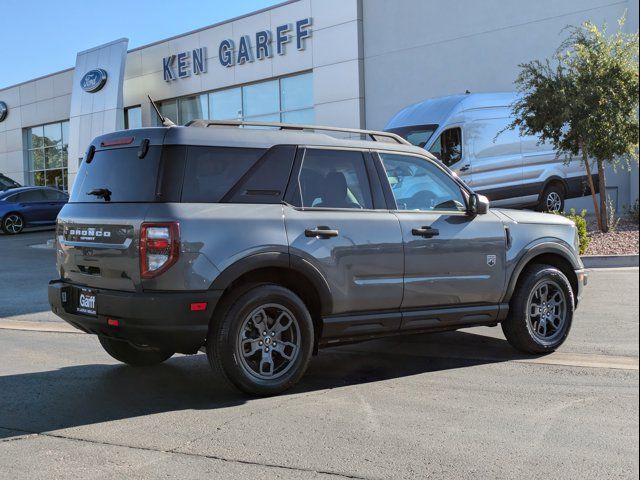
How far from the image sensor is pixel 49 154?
1551 inches

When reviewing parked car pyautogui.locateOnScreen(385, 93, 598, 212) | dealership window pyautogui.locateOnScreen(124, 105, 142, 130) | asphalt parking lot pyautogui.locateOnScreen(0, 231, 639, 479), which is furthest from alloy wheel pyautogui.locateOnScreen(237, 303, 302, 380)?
dealership window pyautogui.locateOnScreen(124, 105, 142, 130)

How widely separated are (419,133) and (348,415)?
10.7m

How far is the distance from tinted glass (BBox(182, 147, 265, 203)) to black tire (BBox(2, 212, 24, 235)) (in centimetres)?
2042

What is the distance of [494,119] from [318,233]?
10.7m

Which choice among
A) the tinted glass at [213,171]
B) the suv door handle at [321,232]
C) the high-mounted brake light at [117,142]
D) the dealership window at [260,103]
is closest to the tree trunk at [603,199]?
the suv door handle at [321,232]

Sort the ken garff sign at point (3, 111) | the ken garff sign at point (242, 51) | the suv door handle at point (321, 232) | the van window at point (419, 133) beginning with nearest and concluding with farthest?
the suv door handle at point (321, 232), the van window at point (419, 133), the ken garff sign at point (242, 51), the ken garff sign at point (3, 111)

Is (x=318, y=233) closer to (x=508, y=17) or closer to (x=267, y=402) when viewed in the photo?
(x=267, y=402)

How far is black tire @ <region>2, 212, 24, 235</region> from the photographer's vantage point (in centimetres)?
2348

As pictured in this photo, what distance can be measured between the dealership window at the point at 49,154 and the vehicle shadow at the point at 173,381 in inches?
1308

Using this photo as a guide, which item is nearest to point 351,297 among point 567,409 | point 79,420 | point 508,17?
point 567,409

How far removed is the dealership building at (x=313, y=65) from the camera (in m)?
20.5

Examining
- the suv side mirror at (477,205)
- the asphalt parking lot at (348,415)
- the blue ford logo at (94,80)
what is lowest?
the asphalt parking lot at (348,415)

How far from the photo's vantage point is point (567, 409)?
4.88 m

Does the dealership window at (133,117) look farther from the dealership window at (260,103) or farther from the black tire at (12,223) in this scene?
the black tire at (12,223)
